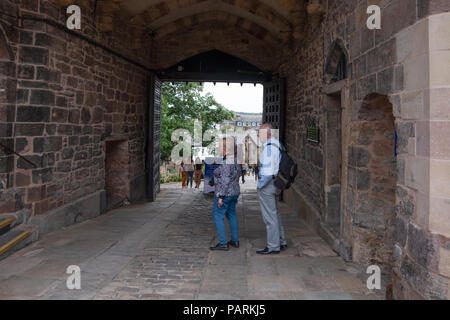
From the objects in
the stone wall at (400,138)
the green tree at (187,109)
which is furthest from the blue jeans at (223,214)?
the green tree at (187,109)

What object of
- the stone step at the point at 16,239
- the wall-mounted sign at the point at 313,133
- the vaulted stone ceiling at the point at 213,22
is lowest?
the stone step at the point at 16,239

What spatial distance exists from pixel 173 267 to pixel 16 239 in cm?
192

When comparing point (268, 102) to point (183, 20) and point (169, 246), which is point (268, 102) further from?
point (169, 246)

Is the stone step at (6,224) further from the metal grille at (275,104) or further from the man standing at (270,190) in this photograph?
the metal grille at (275,104)

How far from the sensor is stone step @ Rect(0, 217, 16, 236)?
4.68 metres

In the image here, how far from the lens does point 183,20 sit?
10.1m

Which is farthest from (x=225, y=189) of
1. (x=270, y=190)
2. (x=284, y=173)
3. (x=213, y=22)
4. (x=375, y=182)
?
(x=213, y=22)

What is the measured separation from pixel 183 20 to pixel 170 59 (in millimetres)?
1081

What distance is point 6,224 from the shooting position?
15.5 feet

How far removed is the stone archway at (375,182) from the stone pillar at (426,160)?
1153 mm

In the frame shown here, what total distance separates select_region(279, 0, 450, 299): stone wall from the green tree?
2033cm

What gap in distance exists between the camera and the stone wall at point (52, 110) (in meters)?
5.06

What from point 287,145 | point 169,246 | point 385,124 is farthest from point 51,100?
point 287,145

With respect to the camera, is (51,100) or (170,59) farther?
(170,59)
